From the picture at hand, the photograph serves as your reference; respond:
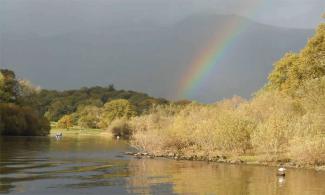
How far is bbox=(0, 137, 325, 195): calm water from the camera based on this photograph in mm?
36344

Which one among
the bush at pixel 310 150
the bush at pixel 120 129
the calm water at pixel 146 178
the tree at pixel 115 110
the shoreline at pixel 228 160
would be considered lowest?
the calm water at pixel 146 178

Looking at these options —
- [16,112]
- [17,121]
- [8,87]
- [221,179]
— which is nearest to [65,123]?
[8,87]

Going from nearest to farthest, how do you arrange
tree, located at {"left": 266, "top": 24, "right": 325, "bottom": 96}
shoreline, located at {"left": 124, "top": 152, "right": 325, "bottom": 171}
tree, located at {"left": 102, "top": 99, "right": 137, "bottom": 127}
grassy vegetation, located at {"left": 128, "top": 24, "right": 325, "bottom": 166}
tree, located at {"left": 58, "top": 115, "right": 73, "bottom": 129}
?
1. shoreline, located at {"left": 124, "top": 152, "right": 325, "bottom": 171}
2. grassy vegetation, located at {"left": 128, "top": 24, "right": 325, "bottom": 166}
3. tree, located at {"left": 266, "top": 24, "right": 325, "bottom": 96}
4. tree, located at {"left": 102, "top": 99, "right": 137, "bottom": 127}
5. tree, located at {"left": 58, "top": 115, "right": 73, "bottom": 129}

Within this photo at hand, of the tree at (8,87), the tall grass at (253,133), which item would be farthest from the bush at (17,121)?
the tall grass at (253,133)

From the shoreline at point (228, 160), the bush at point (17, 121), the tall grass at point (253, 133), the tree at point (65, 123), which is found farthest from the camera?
the tree at point (65, 123)

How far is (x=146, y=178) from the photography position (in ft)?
142

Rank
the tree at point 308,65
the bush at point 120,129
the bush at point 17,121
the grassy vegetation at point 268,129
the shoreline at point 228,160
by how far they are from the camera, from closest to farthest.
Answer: the shoreline at point 228,160 < the grassy vegetation at point 268,129 < the tree at point 308,65 < the bush at point 17,121 < the bush at point 120,129

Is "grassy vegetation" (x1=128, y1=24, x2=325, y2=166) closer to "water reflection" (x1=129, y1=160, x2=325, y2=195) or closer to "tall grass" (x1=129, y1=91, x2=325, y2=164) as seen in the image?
"tall grass" (x1=129, y1=91, x2=325, y2=164)

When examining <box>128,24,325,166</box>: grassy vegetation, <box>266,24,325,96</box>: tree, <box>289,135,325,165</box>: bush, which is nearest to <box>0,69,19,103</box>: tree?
<box>128,24,325,166</box>: grassy vegetation

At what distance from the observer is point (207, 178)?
42812 millimetres

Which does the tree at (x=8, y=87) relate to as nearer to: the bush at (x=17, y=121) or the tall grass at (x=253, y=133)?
the bush at (x=17, y=121)

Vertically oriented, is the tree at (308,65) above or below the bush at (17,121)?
above

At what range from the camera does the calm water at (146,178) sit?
119ft

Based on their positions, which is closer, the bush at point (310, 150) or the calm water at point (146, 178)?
the calm water at point (146, 178)
